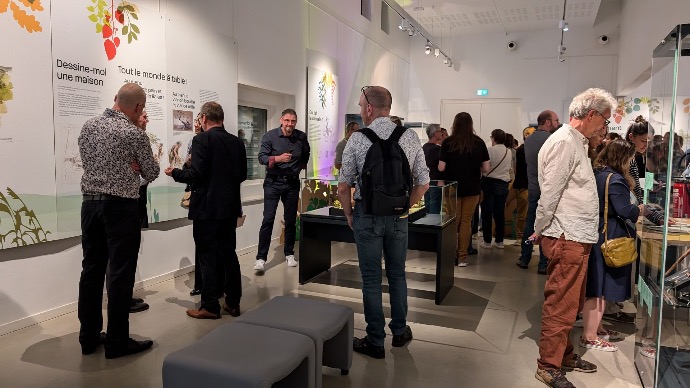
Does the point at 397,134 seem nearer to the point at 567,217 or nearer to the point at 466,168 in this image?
the point at 567,217

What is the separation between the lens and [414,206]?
13.3 ft

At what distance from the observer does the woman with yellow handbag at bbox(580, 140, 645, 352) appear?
121 inches

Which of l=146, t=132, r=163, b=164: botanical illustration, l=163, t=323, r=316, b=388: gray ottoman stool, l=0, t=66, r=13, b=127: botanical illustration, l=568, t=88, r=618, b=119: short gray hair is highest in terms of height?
l=0, t=66, r=13, b=127: botanical illustration

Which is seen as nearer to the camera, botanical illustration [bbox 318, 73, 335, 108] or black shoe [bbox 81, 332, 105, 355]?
black shoe [bbox 81, 332, 105, 355]

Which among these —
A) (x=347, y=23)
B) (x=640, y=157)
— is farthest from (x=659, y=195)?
(x=347, y=23)

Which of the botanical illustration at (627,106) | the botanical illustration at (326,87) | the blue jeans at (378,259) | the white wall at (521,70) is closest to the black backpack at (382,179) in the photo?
the blue jeans at (378,259)

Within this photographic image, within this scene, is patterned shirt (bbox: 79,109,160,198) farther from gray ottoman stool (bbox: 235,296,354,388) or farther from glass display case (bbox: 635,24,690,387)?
glass display case (bbox: 635,24,690,387)

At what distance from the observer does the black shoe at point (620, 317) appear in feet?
13.1

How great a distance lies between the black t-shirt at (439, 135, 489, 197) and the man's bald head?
3.33 meters

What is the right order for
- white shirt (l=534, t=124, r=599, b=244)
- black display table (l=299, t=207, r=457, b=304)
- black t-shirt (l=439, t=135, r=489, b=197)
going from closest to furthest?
white shirt (l=534, t=124, r=599, b=244) → black display table (l=299, t=207, r=457, b=304) → black t-shirt (l=439, t=135, r=489, b=197)

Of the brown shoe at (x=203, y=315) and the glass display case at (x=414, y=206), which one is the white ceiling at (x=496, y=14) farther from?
the brown shoe at (x=203, y=315)

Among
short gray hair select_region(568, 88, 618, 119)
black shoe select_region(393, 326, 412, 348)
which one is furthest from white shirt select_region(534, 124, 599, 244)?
black shoe select_region(393, 326, 412, 348)

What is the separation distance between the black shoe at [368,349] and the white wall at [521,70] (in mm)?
8996

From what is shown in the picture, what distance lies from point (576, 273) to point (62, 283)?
359 centimetres
